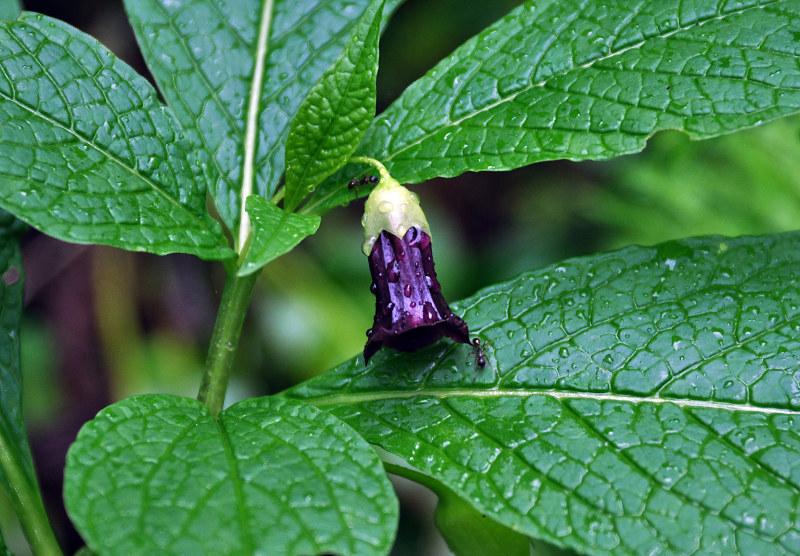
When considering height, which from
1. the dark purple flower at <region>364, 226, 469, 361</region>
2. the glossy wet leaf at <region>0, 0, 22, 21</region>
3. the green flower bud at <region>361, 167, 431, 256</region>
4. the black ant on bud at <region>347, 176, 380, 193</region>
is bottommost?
the dark purple flower at <region>364, 226, 469, 361</region>

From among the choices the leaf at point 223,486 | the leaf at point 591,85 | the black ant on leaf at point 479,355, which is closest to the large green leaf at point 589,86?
the leaf at point 591,85

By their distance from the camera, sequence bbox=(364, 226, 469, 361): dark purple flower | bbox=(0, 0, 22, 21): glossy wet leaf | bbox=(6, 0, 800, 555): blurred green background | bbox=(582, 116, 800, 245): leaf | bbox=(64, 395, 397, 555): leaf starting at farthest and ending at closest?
1. bbox=(6, 0, 800, 555): blurred green background
2. bbox=(582, 116, 800, 245): leaf
3. bbox=(0, 0, 22, 21): glossy wet leaf
4. bbox=(364, 226, 469, 361): dark purple flower
5. bbox=(64, 395, 397, 555): leaf

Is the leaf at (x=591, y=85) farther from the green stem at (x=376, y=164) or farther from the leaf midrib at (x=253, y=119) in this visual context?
the leaf midrib at (x=253, y=119)

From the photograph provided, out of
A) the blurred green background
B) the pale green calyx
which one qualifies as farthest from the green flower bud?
the blurred green background

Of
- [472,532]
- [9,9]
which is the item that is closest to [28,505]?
[472,532]

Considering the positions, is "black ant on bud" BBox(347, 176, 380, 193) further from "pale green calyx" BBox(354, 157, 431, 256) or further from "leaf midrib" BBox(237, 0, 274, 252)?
"leaf midrib" BBox(237, 0, 274, 252)

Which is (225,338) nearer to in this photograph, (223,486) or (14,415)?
(223,486)

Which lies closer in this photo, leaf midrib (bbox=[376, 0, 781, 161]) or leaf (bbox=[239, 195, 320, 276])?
leaf (bbox=[239, 195, 320, 276])
